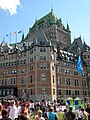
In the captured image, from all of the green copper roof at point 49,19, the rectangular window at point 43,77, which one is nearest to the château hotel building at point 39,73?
the rectangular window at point 43,77

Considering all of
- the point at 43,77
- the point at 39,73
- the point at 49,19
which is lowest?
the point at 43,77

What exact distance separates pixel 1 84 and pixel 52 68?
15.5 metres

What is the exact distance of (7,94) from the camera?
59156 mm

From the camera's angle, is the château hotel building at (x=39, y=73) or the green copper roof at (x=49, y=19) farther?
the green copper roof at (x=49, y=19)

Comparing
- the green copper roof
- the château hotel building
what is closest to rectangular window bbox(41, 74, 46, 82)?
the château hotel building

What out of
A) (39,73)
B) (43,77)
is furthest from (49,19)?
(43,77)

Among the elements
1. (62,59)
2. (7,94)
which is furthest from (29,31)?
(7,94)

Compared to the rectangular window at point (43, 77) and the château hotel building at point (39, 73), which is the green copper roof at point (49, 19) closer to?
the château hotel building at point (39, 73)

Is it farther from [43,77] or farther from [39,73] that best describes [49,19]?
[43,77]

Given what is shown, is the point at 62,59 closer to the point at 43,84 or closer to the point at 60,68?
the point at 60,68

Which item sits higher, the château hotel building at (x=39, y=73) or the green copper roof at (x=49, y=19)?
the green copper roof at (x=49, y=19)

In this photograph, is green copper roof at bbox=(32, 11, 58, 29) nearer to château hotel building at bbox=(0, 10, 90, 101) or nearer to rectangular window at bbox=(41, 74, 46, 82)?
château hotel building at bbox=(0, 10, 90, 101)

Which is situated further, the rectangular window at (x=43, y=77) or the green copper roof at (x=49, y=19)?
the green copper roof at (x=49, y=19)

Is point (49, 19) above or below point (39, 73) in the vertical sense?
above
